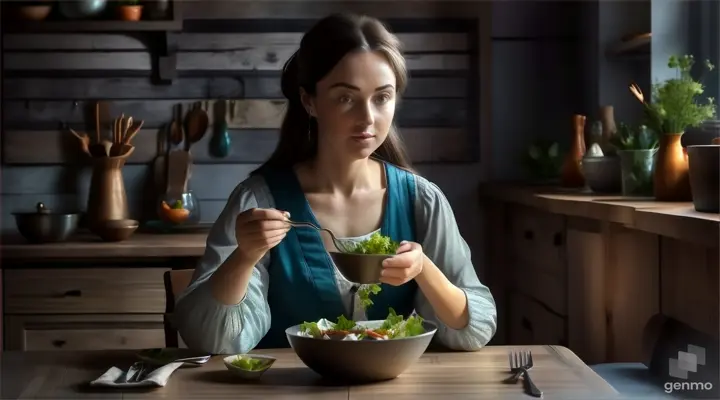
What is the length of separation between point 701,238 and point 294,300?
0.80 m

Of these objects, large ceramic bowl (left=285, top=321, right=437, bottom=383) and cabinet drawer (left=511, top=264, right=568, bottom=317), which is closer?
large ceramic bowl (left=285, top=321, right=437, bottom=383)

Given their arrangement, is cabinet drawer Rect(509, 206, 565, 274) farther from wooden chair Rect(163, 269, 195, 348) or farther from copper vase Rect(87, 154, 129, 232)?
copper vase Rect(87, 154, 129, 232)

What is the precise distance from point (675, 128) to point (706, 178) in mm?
423

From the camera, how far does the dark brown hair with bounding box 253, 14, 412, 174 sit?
1.81 metres

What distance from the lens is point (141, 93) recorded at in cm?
363

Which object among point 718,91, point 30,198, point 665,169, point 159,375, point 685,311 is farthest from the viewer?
point 30,198

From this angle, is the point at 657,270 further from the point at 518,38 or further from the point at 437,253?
the point at 518,38

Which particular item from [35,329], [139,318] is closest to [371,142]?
[139,318]

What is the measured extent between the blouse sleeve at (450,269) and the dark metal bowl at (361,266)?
324 millimetres

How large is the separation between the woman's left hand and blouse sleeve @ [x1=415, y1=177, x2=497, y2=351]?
0.27 metres

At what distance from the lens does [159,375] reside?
4.69 ft

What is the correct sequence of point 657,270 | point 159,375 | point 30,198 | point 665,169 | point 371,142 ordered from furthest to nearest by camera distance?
1. point 30,198
2. point 665,169
3. point 657,270
4. point 371,142
5. point 159,375

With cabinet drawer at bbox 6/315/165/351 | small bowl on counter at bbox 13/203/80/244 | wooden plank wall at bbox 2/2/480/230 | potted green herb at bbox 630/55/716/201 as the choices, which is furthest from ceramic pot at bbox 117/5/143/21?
potted green herb at bbox 630/55/716/201

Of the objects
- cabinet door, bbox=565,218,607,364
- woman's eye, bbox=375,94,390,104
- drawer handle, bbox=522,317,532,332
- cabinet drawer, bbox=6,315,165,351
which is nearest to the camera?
woman's eye, bbox=375,94,390,104
